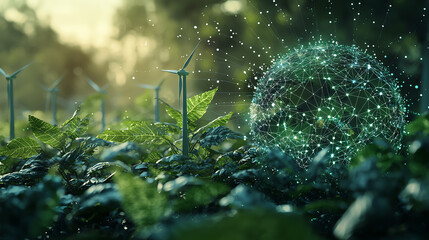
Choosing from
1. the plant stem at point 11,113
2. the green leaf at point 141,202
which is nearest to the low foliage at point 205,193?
the green leaf at point 141,202

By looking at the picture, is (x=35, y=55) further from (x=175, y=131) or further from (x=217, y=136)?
(x=217, y=136)

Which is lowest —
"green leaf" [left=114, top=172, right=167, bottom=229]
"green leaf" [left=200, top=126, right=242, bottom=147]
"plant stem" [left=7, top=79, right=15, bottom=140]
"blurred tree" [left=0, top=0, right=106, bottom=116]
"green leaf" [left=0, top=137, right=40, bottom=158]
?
"green leaf" [left=114, top=172, right=167, bottom=229]

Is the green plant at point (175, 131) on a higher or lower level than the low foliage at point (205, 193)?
higher

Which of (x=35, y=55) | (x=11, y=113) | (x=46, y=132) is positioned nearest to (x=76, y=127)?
(x=46, y=132)

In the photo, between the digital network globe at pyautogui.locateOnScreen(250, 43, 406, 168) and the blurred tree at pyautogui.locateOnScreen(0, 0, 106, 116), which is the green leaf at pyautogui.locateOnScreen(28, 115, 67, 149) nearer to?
the digital network globe at pyautogui.locateOnScreen(250, 43, 406, 168)

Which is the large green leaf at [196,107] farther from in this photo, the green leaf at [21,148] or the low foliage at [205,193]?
Result: the green leaf at [21,148]

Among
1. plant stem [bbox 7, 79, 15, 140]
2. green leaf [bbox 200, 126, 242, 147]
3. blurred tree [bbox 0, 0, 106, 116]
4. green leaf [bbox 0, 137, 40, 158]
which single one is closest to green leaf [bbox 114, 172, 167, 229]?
green leaf [bbox 200, 126, 242, 147]

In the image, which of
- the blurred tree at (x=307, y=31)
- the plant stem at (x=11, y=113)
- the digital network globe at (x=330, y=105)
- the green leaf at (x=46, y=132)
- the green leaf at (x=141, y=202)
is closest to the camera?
the green leaf at (x=141, y=202)

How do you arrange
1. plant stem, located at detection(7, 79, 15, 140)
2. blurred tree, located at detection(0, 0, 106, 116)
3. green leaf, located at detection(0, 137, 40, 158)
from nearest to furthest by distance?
green leaf, located at detection(0, 137, 40, 158) → plant stem, located at detection(7, 79, 15, 140) → blurred tree, located at detection(0, 0, 106, 116)
